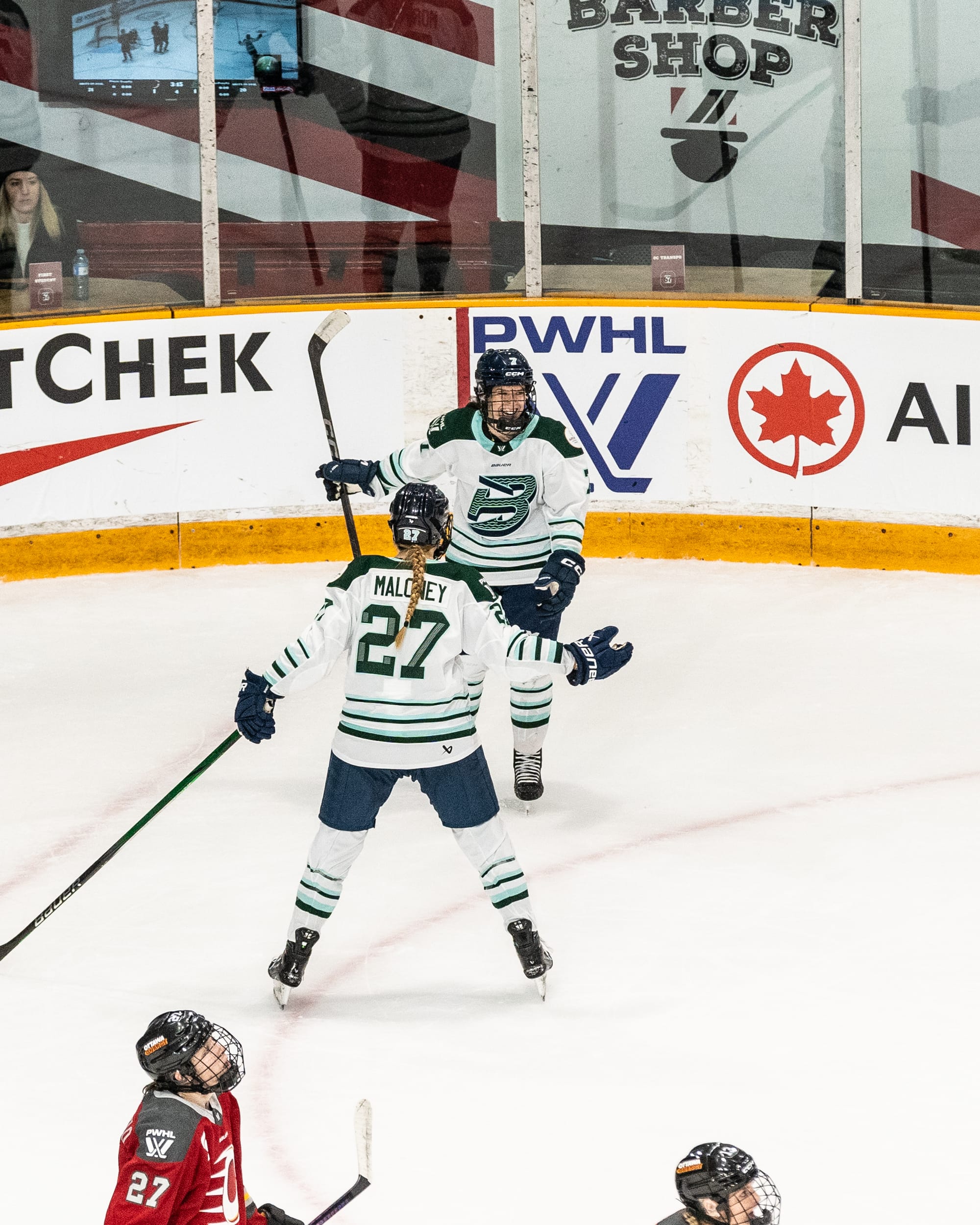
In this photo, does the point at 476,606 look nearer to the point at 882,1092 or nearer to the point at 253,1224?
the point at 882,1092

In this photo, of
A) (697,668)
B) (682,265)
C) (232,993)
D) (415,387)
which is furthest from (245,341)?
(232,993)

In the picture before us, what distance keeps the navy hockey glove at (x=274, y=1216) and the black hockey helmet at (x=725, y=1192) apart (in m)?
0.70

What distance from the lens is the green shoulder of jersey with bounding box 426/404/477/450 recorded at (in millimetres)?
5121

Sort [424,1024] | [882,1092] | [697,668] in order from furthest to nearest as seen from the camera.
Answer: [697,668], [424,1024], [882,1092]

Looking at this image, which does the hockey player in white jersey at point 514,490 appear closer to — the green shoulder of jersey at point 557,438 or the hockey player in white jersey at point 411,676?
the green shoulder of jersey at point 557,438

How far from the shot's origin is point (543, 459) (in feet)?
16.6

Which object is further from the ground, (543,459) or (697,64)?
(697,64)

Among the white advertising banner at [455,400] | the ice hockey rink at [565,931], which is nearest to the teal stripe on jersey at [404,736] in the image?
the ice hockey rink at [565,931]

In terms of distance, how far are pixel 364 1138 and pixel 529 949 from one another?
1335 mm

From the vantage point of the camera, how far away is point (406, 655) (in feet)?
12.2

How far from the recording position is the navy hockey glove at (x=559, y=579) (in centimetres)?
478

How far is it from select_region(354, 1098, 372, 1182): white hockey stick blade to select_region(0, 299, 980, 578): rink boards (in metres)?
5.16

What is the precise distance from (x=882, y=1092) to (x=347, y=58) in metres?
5.63

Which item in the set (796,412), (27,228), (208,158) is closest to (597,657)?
(796,412)
